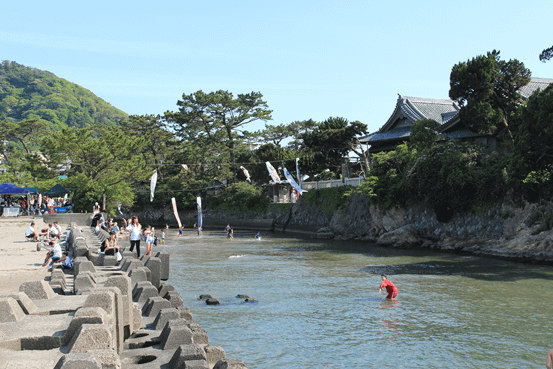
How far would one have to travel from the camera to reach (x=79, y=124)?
164 metres

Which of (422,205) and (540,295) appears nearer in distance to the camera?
(540,295)

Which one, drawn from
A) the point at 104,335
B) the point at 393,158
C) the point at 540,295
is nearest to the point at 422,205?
the point at 393,158

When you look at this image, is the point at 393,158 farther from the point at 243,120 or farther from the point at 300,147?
the point at 243,120

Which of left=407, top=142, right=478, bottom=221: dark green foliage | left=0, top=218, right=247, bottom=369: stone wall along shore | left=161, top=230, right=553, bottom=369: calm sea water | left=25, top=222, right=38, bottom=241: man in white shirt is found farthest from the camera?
left=407, top=142, right=478, bottom=221: dark green foliage

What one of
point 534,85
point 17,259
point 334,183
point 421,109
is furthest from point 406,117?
point 17,259

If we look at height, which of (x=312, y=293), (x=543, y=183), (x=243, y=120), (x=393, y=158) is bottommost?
(x=312, y=293)

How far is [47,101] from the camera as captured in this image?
164625mm

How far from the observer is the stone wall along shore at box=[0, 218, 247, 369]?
6891 millimetres

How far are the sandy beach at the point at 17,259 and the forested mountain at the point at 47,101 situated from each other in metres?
116

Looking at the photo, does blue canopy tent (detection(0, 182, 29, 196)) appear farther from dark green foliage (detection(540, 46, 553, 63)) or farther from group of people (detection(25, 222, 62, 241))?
dark green foliage (detection(540, 46, 553, 63))

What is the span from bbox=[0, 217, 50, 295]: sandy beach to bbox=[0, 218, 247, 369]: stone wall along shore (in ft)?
18.4

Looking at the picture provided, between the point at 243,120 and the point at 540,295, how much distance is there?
64275 mm

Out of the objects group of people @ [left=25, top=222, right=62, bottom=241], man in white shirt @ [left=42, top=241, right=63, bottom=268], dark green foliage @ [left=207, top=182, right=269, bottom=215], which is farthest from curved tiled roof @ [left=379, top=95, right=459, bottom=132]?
man in white shirt @ [left=42, top=241, right=63, bottom=268]

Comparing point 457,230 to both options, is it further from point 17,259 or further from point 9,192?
point 9,192
